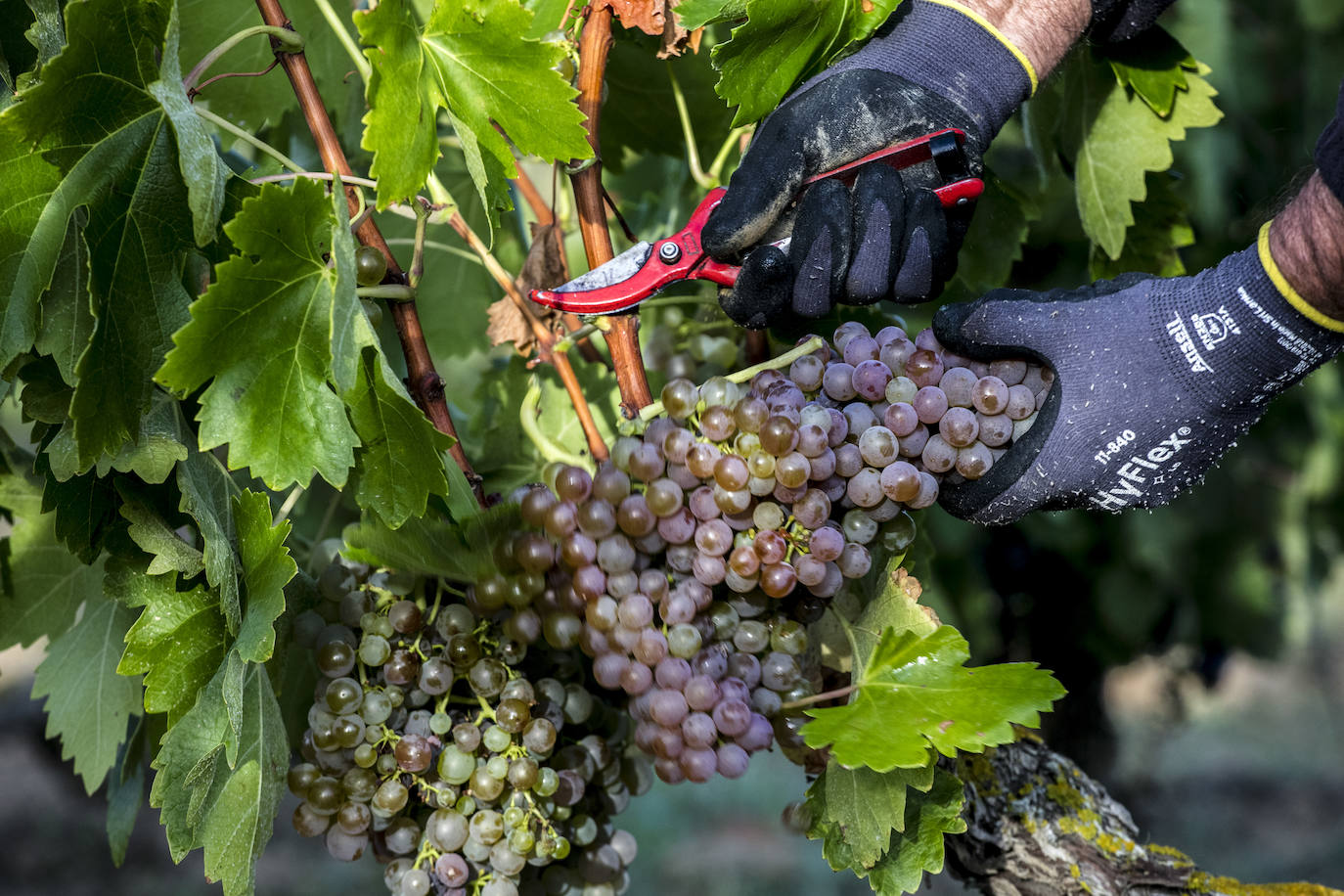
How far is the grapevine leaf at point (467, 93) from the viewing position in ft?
1.95

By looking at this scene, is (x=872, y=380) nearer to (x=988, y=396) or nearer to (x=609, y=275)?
(x=988, y=396)

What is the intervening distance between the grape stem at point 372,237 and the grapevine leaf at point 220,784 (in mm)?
204

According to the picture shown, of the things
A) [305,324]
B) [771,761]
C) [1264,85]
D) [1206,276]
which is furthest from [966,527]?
[771,761]

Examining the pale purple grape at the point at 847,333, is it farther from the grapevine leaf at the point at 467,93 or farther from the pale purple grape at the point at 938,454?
the grapevine leaf at the point at 467,93

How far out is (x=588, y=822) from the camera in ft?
2.52

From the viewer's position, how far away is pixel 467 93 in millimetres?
644

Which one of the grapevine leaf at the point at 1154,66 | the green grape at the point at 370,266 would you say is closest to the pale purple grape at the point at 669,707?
the green grape at the point at 370,266

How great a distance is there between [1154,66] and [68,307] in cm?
90

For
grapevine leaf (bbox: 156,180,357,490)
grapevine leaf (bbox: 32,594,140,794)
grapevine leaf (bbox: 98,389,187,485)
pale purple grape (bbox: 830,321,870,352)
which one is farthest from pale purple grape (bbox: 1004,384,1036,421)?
grapevine leaf (bbox: 32,594,140,794)

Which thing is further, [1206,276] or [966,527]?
[966,527]

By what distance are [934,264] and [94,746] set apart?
0.77m

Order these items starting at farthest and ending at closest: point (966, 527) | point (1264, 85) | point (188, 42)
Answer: point (1264, 85)
point (966, 527)
point (188, 42)

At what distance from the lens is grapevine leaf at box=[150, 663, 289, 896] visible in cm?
62

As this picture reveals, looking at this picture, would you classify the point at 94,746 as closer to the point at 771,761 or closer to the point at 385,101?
the point at 385,101
